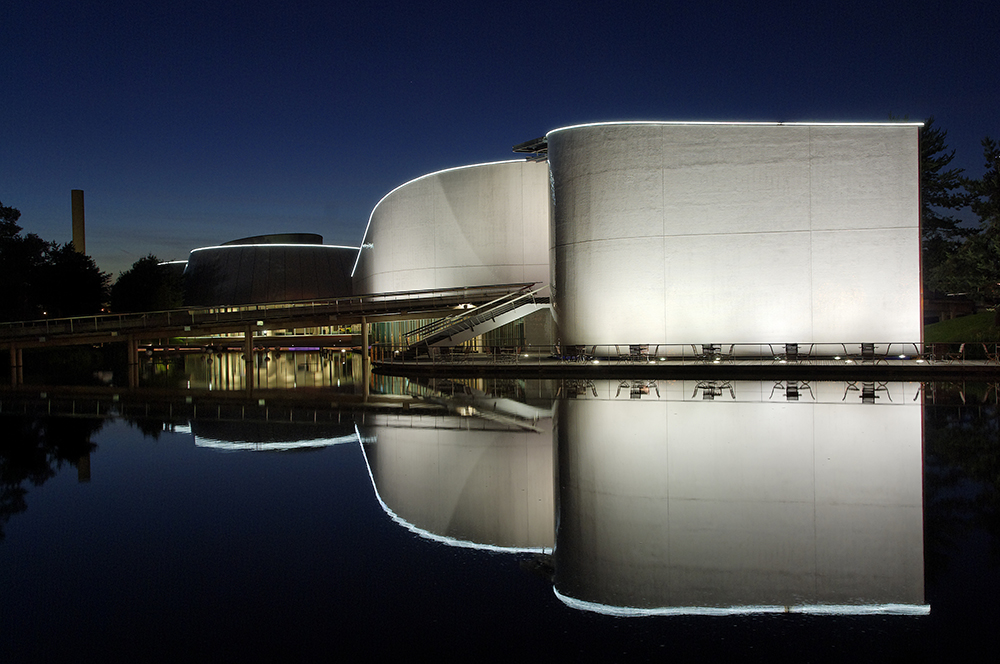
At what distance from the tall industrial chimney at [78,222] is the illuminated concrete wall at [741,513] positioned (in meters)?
77.1

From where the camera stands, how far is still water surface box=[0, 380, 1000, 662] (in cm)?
459

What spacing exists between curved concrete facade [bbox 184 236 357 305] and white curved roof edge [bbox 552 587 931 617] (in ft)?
238

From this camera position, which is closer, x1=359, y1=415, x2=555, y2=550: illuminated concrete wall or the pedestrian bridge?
x1=359, y1=415, x2=555, y2=550: illuminated concrete wall

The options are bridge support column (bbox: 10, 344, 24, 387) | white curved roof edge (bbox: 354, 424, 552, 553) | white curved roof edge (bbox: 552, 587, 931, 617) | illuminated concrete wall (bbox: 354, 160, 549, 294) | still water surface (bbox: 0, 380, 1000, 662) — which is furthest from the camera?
illuminated concrete wall (bbox: 354, 160, 549, 294)

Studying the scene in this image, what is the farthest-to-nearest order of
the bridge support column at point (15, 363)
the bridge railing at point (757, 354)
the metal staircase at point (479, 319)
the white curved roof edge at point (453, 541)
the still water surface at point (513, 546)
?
the metal staircase at point (479, 319) < the bridge support column at point (15, 363) < the bridge railing at point (757, 354) < the white curved roof edge at point (453, 541) < the still water surface at point (513, 546)

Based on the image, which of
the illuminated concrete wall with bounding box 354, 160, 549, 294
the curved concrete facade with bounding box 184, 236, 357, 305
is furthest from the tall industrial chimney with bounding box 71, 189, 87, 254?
the illuminated concrete wall with bounding box 354, 160, 549, 294

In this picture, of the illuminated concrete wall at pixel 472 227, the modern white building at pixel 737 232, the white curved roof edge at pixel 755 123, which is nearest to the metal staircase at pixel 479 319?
the modern white building at pixel 737 232

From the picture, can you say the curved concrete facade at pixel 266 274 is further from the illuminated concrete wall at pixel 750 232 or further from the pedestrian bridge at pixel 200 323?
the illuminated concrete wall at pixel 750 232

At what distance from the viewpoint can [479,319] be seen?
36781 mm

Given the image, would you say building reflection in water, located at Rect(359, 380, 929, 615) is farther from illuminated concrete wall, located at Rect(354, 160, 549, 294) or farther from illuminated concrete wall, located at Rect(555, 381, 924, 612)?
illuminated concrete wall, located at Rect(354, 160, 549, 294)

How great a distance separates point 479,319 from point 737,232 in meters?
12.4

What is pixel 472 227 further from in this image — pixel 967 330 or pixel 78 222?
pixel 78 222

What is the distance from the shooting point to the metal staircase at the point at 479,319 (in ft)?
120

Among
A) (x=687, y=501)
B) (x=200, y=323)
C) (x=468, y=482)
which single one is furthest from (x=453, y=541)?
(x=200, y=323)
